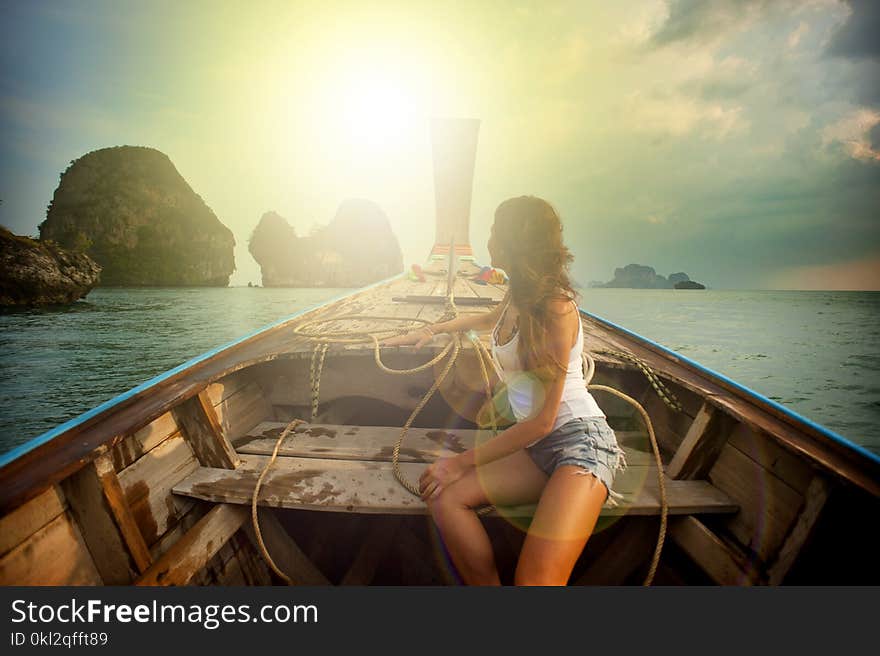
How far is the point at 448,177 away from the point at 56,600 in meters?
12.6

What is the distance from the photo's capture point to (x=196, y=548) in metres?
1.45

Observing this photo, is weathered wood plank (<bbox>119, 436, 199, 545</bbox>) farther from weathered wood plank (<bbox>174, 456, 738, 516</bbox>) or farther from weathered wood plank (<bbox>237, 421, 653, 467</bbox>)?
weathered wood plank (<bbox>237, 421, 653, 467</bbox>)

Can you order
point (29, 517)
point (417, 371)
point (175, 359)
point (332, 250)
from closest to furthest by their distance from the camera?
point (29, 517), point (417, 371), point (175, 359), point (332, 250)

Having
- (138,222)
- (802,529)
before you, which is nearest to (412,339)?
(802,529)

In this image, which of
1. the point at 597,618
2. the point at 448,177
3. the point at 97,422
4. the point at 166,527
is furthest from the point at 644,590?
the point at 448,177

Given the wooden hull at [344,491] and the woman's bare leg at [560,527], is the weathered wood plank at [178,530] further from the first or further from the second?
the woman's bare leg at [560,527]

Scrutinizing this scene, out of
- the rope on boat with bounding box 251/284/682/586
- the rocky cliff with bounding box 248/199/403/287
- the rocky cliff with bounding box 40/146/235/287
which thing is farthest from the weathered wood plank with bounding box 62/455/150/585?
the rocky cliff with bounding box 248/199/403/287

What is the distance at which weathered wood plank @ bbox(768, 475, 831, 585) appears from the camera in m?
1.32

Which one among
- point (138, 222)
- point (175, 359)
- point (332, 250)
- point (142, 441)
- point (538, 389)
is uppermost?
point (332, 250)

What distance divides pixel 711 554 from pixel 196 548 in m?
2.00

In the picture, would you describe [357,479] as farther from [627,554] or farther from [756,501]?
[756,501]

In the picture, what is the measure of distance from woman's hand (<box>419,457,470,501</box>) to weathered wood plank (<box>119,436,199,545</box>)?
106cm

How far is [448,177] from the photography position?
1238 cm

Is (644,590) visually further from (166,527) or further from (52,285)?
(52,285)
